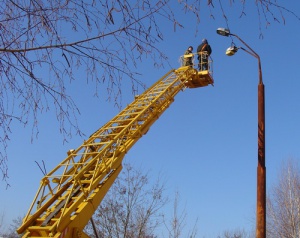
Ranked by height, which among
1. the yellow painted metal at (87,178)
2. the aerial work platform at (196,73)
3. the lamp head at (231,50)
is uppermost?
the aerial work platform at (196,73)

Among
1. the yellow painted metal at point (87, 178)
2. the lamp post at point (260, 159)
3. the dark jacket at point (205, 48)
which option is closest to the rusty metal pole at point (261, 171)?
the lamp post at point (260, 159)

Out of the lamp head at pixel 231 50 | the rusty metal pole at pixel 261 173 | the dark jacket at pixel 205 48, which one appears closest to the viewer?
the rusty metal pole at pixel 261 173

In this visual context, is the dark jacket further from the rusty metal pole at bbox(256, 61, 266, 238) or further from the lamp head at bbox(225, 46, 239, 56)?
the rusty metal pole at bbox(256, 61, 266, 238)

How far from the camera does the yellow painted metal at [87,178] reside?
725cm

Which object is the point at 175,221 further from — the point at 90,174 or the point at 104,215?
the point at 90,174

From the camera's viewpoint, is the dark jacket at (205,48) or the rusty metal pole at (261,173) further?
the dark jacket at (205,48)

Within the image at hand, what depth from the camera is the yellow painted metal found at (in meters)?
7.25

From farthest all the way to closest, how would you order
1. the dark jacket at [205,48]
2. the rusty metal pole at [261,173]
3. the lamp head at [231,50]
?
the dark jacket at [205,48], the lamp head at [231,50], the rusty metal pole at [261,173]

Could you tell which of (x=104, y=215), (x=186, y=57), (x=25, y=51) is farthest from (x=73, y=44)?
(x=104, y=215)

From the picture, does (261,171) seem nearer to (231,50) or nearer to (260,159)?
(260,159)

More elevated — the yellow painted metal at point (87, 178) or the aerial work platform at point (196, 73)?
the aerial work platform at point (196, 73)

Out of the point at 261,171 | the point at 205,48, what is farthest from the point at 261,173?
the point at 205,48

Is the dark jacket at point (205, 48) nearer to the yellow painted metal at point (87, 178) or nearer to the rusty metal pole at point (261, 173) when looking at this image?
the yellow painted metal at point (87, 178)

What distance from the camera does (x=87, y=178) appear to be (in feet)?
27.5
